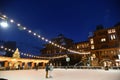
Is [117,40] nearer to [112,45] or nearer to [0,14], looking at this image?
[112,45]

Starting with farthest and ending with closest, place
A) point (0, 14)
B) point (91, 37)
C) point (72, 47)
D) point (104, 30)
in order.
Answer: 1. point (72, 47)
2. point (91, 37)
3. point (104, 30)
4. point (0, 14)

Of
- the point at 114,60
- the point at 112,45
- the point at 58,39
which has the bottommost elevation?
the point at 114,60

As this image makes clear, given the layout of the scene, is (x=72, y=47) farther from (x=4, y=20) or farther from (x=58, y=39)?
(x=4, y=20)

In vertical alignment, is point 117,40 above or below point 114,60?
above

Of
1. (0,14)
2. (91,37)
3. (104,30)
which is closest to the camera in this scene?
(0,14)

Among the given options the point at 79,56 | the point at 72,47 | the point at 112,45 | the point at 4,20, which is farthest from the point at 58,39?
the point at 4,20

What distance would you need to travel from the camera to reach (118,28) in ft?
180

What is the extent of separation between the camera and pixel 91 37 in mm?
63344

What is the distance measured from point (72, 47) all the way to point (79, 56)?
7933 mm

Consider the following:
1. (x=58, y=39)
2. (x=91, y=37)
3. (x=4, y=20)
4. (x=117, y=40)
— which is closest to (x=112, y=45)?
(x=117, y=40)

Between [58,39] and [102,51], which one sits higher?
[58,39]

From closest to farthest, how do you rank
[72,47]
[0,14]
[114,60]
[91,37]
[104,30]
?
[0,14] → [114,60] → [104,30] → [91,37] → [72,47]

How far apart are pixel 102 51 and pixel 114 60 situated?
221 inches

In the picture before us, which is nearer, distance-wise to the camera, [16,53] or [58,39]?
[16,53]
